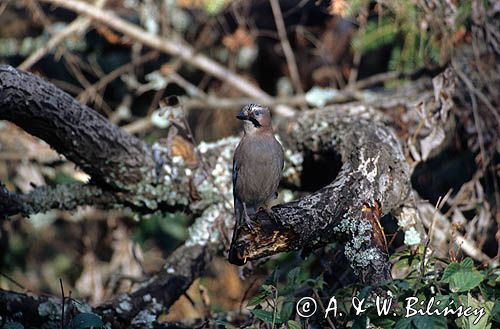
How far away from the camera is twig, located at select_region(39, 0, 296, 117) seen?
18.1 feet

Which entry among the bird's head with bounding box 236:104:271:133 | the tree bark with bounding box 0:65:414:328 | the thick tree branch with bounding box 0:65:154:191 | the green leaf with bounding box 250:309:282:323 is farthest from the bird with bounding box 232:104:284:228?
the green leaf with bounding box 250:309:282:323

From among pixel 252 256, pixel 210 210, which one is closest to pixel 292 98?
pixel 210 210

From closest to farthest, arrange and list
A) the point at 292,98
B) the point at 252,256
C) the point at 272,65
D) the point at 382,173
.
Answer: the point at 252,256
the point at 382,173
the point at 292,98
the point at 272,65

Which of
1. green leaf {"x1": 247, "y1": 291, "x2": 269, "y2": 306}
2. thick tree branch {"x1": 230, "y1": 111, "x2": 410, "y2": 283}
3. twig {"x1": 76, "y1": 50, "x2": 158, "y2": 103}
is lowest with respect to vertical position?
green leaf {"x1": 247, "y1": 291, "x2": 269, "y2": 306}

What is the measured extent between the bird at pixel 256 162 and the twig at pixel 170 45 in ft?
5.17

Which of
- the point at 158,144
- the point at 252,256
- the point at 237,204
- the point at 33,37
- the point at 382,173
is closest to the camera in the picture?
the point at 252,256

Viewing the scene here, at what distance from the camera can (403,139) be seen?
443cm

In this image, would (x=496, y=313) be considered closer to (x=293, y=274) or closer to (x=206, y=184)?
(x=293, y=274)

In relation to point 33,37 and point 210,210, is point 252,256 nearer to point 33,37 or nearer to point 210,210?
point 210,210

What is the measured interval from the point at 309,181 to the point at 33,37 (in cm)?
327

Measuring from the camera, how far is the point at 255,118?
157 inches

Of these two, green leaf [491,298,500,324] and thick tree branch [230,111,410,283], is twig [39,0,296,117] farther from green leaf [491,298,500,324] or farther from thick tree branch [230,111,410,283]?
green leaf [491,298,500,324]

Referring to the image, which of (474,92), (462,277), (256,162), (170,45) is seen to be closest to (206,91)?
(170,45)

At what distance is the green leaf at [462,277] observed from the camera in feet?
9.34
